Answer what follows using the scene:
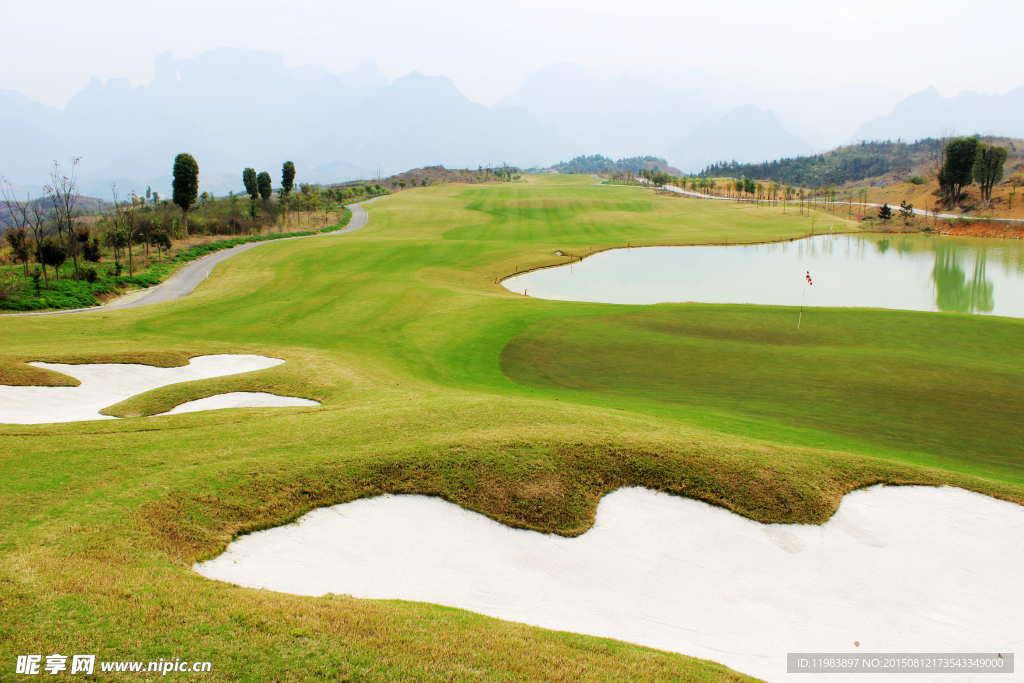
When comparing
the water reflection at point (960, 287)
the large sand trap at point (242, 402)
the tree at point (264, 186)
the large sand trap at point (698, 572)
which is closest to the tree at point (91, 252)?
the large sand trap at point (242, 402)

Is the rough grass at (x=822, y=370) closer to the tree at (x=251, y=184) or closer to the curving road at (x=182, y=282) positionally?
the curving road at (x=182, y=282)

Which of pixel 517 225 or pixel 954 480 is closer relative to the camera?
pixel 954 480

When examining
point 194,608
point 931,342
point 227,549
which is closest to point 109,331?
point 227,549

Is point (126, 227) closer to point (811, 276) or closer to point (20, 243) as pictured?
point (20, 243)

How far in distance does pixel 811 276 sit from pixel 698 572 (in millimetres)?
51624

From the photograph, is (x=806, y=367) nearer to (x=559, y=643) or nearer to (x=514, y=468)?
(x=514, y=468)

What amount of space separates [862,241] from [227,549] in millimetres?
90554

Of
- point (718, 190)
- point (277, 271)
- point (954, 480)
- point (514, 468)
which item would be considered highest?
point (718, 190)

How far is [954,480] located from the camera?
11586mm

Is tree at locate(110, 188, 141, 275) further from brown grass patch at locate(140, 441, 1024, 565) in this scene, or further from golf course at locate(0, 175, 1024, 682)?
brown grass patch at locate(140, 441, 1024, 565)

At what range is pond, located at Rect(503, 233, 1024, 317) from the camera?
136 feet

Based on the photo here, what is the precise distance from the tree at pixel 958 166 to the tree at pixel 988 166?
1.13 m

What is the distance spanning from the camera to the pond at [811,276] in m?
41.5

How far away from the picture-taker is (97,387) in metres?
18.5
